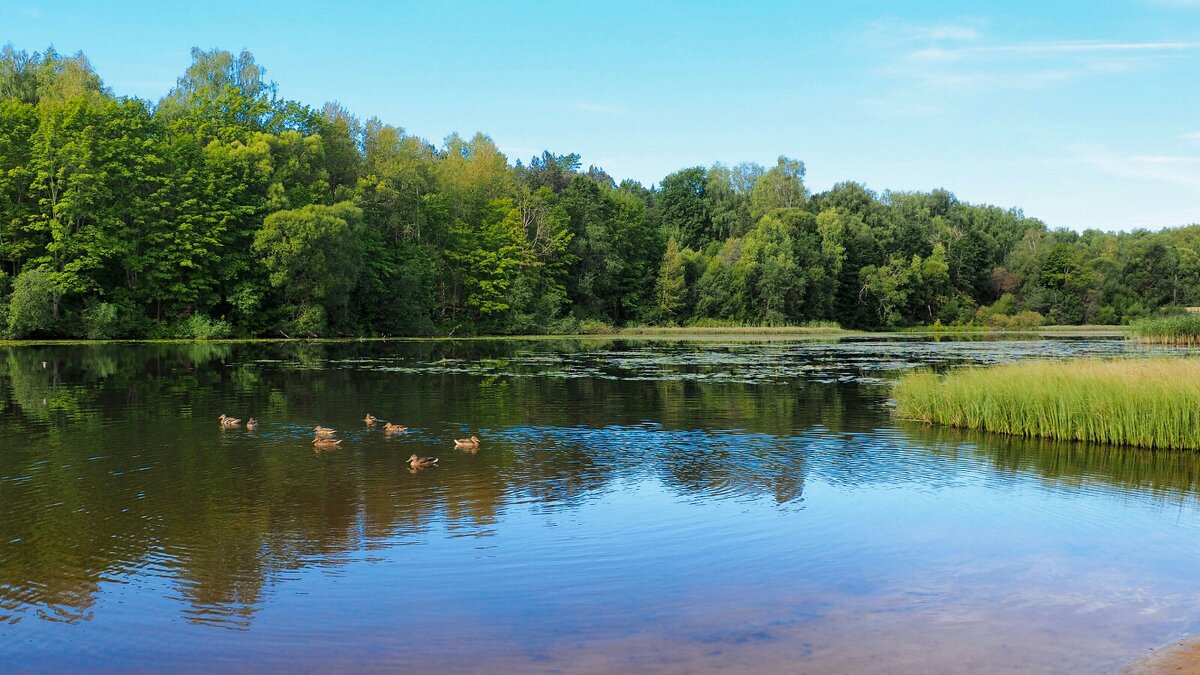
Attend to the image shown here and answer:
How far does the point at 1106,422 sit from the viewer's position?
2030 centimetres

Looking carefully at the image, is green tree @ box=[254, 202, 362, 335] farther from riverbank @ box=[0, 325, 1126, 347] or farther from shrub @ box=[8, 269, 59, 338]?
shrub @ box=[8, 269, 59, 338]

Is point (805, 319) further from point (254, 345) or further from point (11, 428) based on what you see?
point (11, 428)

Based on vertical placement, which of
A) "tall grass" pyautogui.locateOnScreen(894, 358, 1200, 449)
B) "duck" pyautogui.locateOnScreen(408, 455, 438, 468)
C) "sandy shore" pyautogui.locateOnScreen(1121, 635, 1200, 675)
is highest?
"tall grass" pyautogui.locateOnScreen(894, 358, 1200, 449)

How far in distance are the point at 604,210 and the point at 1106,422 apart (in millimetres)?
96795

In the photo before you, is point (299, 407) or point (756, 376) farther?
point (756, 376)

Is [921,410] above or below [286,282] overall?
below

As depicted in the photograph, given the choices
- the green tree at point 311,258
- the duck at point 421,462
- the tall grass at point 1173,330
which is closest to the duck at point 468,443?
Result: the duck at point 421,462

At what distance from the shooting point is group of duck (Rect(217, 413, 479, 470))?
17078 millimetres

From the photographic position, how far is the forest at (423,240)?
67.2 metres

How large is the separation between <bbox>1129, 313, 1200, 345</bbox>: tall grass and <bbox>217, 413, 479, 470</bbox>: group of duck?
47664 millimetres

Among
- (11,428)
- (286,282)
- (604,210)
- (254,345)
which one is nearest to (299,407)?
(11,428)

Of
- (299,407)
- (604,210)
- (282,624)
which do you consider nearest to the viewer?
(282,624)

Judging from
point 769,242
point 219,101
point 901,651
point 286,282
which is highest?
point 219,101

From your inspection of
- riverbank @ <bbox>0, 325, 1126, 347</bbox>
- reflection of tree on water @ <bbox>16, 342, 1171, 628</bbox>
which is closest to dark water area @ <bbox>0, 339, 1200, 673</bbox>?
reflection of tree on water @ <bbox>16, 342, 1171, 628</bbox>
